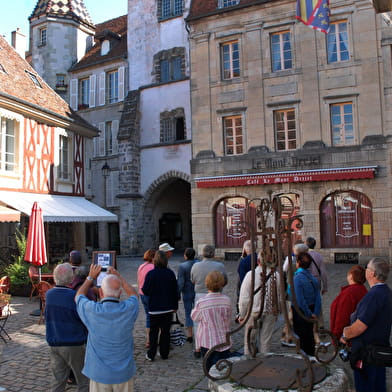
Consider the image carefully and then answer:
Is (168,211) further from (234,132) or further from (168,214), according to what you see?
(234,132)

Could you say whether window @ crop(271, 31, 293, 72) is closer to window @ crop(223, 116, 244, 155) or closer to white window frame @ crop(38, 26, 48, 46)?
window @ crop(223, 116, 244, 155)

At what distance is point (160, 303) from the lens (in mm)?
5098

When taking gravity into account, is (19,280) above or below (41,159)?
below

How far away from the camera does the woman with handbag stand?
509 centimetres

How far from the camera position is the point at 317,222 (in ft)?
47.5

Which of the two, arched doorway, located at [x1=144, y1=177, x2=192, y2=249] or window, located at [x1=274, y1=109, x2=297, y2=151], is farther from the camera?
arched doorway, located at [x1=144, y1=177, x2=192, y2=249]

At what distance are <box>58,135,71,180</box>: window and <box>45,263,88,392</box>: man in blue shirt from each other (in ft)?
41.2

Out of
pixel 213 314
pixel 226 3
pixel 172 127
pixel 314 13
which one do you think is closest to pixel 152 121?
pixel 172 127

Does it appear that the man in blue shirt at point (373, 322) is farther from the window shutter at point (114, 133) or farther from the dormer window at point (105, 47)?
the dormer window at point (105, 47)

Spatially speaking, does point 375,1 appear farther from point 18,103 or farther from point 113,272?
point 18,103

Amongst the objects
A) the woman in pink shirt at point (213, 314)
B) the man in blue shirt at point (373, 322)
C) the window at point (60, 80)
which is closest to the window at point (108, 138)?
the window at point (60, 80)

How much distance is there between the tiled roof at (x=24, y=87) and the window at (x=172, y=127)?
436cm

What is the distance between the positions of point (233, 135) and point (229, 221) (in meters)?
3.27

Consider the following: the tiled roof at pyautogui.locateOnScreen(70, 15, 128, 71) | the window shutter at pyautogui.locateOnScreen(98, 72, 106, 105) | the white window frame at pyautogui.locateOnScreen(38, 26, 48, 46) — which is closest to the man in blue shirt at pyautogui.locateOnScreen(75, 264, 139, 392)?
the tiled roof at pyautogui.locateOnScreen(70, 15, 128, 71)
